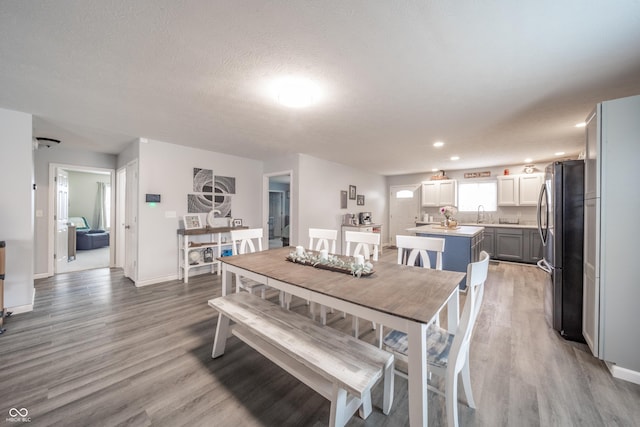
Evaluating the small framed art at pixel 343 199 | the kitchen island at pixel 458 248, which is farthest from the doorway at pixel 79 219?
the kitchen island at pixel 458 248

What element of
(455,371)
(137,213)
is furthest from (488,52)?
(137,213)

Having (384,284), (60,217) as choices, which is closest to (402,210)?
(384,284)

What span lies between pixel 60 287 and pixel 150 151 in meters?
2.54

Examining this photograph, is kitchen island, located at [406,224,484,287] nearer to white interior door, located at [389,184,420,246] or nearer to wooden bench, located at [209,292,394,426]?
wooden bench, located at [209,292,394,426]

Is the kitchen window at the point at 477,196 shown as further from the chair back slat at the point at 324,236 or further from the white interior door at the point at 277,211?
the white interior door at the point at 277,211

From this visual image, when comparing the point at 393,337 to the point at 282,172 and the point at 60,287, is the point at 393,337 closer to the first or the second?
the point at 282,172

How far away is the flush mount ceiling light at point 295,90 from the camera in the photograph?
6.82 ft

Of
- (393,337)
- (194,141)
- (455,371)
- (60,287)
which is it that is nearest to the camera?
(455,371)

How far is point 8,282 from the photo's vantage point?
284 cm

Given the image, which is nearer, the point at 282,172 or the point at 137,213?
the point at 137,213

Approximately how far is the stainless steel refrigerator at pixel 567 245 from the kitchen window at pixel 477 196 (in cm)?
431

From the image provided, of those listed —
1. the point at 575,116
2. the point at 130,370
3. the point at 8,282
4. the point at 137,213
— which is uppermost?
the point at 575,116

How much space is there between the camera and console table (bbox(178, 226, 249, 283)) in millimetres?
4133

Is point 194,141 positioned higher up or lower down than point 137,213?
higher up
